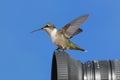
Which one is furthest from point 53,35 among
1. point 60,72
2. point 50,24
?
point 60,72

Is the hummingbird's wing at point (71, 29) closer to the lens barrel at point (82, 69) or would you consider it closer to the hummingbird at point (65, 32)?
the hummingbird at point (65, 32)

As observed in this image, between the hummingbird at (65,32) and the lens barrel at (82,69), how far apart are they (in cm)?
38

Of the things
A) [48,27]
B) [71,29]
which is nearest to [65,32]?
[71,29]

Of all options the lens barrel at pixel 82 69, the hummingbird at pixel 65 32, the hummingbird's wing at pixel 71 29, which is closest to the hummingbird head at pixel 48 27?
the hummingbird at pixel 65 32

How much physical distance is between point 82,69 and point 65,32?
2.46ft

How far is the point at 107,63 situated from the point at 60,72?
772 mm

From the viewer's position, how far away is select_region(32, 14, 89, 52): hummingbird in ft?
35.4

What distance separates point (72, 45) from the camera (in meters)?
11.1

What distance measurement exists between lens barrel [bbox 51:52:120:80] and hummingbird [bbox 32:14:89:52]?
0.38 meters

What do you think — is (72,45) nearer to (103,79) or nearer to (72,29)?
(72,29)

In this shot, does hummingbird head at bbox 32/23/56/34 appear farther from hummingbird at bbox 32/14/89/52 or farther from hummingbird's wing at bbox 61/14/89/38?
hummingbird's wing at bbox 61/14/89/38

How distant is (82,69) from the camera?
34.3 feet

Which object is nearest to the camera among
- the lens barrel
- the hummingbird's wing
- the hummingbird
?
the lens barrel

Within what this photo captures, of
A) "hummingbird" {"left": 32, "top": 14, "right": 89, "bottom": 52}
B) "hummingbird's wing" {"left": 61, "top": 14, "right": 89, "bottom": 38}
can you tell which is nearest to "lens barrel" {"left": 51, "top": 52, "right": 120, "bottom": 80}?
"hummingbird" {"left": 32, "top": 14, "right": 89, "bottom": 52}
